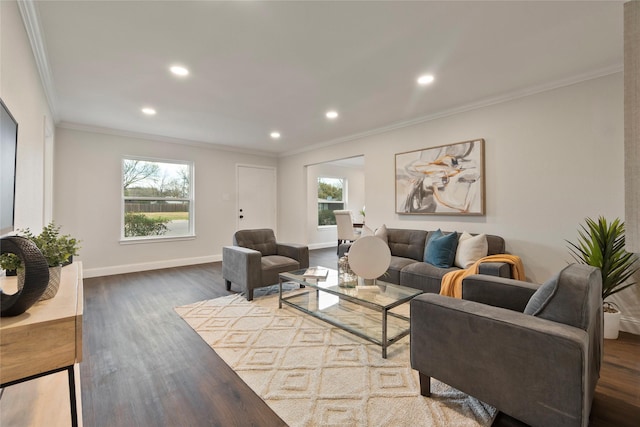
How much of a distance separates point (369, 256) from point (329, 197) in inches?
218

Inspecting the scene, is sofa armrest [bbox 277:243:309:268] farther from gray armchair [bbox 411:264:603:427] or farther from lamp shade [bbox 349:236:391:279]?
gray armchair [bbox 411:264:603:427]

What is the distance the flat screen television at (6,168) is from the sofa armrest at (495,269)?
3.50 metres

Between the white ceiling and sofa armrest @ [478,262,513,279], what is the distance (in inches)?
73.1

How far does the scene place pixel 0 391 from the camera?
166 cm

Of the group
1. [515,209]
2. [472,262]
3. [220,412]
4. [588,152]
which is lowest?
[220,412]

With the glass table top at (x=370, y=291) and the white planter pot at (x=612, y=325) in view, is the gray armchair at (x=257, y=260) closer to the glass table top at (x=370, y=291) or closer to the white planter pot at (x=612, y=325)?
the glass table top at (x=370, y=291)

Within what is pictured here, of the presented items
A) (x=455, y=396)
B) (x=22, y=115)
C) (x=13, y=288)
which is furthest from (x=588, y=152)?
(x=22, y=115)

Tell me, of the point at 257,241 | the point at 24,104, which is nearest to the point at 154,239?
the point at 257,241

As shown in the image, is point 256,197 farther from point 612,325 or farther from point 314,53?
point 612,325

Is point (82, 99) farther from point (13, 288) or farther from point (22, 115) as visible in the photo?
point (13, 288)

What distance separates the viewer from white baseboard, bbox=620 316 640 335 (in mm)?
2562

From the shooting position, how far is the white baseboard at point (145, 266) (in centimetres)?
461

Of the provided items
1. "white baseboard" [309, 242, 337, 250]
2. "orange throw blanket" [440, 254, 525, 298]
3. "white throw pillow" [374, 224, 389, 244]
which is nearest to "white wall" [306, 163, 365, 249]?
"white baseboard" [309, 242, 337, 250]

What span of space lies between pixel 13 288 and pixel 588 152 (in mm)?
4464
